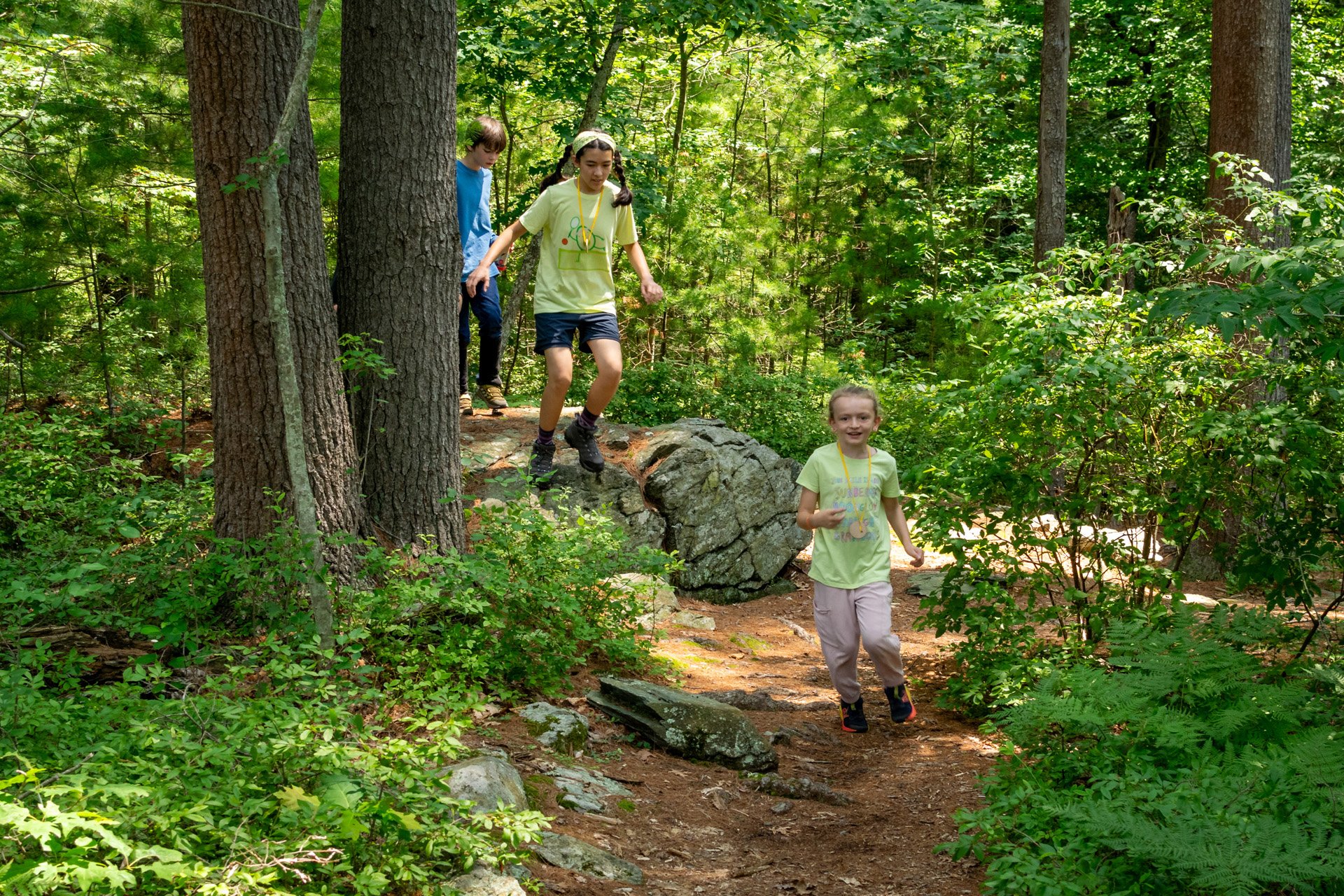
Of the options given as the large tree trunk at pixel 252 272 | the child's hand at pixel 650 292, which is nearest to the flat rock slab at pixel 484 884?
the large tree trunk at pixel 252 272

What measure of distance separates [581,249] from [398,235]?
1427mm

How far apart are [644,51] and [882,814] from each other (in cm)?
1191

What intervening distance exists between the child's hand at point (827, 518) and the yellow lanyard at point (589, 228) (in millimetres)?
2393

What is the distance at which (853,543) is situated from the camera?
514cm

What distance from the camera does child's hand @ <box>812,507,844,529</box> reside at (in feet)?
16.3

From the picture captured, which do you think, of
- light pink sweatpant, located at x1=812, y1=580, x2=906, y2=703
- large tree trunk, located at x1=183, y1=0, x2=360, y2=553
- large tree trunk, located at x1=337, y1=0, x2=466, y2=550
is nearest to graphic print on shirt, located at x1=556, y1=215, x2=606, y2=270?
large tree trunk, located at x1=337, y1=0, x2=466, y2=550

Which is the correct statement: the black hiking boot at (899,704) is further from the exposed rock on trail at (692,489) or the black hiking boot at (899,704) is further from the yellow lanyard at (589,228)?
the yellow lanyard at (589,228)

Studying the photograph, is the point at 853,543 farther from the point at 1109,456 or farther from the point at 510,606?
the point at 510,606

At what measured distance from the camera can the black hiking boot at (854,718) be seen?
5281 millimetres

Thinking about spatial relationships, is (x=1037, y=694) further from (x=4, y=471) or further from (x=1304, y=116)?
(x=1304, y=116)

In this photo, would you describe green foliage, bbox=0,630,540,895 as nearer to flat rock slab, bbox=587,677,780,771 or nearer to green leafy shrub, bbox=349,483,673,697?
green leafy shrub, bbox=349,483,673,697

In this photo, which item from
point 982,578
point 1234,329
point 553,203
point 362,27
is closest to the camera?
point 1234,329

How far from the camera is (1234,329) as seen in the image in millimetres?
3277

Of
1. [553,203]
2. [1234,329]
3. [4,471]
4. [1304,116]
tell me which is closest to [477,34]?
[553,203]
